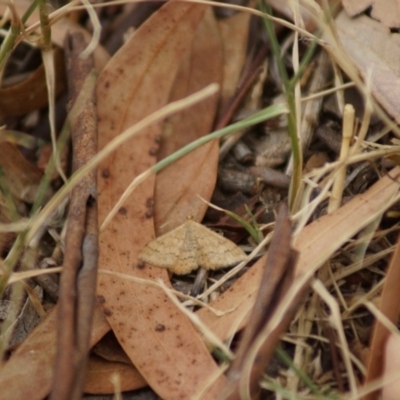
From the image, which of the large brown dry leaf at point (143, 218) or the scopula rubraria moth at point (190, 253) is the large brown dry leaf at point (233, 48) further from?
the scopula rubraria moth at point (190, 253)

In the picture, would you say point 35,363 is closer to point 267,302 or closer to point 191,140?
point 267,302

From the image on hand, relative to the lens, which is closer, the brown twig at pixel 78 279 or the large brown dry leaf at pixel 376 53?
the brown twig at pixel 78 279

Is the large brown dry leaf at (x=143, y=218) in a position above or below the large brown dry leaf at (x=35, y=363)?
above

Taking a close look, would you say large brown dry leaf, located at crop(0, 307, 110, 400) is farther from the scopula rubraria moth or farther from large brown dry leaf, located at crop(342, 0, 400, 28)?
large brown dry leaf, located at crop(342, 0, 400, 28)

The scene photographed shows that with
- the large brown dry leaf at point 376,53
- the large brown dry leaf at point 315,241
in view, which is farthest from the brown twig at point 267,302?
the large brown dry leaf at point 376,53

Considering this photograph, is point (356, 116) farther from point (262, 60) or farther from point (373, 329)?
point (373, 329)

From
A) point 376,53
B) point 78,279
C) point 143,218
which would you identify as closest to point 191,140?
point 143,218
